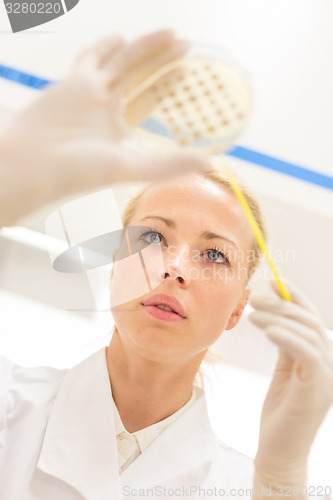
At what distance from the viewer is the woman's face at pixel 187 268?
650 mm

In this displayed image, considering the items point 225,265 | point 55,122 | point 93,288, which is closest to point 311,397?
point 225,265

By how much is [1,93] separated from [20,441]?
60 centimetres

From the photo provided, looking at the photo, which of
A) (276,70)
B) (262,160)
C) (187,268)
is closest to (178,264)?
(187,268)

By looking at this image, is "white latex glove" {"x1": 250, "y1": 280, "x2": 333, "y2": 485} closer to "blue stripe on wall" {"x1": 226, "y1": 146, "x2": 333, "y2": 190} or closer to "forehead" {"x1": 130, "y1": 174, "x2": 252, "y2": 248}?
"forehead" {"x1": 130, "y1": 174, "x2": 252, "y2": 248}

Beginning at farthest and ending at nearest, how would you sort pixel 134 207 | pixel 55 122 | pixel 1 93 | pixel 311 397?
pixel 1 93
pixel 134 207
pixel 311 397
pixel 55 122

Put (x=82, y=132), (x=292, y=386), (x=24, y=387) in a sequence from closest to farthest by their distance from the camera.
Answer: (x=82, y=132)
(x=292, y=386)
(x=24, y=387)

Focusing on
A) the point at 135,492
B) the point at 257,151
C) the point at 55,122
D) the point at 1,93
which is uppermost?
the point at 55,122

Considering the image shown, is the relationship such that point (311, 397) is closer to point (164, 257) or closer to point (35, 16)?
point (164, 257)

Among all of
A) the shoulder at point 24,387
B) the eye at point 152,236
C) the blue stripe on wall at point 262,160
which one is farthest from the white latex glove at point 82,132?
the blue stripe on wall at point 262,160

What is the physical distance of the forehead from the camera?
692 mm

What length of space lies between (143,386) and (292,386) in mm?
218

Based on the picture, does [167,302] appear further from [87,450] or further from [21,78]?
[21,78]

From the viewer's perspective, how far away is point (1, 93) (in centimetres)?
93

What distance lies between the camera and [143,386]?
74 cm
